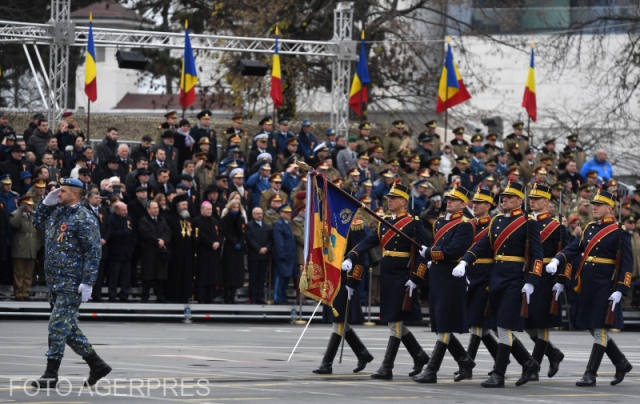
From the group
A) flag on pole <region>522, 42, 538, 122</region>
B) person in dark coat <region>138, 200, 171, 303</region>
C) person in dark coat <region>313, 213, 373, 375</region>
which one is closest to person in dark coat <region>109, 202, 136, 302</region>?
person in dark coat <region>138, 200, 171, 303</region>

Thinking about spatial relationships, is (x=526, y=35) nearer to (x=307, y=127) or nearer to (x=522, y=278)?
(x=307, y=127)

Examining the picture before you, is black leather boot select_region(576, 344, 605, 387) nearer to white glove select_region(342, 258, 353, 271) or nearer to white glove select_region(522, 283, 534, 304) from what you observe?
white glove select_region(522, 283, 534, 304)

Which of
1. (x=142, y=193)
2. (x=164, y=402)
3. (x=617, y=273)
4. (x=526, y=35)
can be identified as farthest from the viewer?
(x=526, y=35)

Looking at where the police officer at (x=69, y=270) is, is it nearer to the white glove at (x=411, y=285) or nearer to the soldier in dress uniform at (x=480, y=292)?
the white glove at (x=411, y=285)

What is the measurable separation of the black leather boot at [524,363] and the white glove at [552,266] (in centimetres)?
83

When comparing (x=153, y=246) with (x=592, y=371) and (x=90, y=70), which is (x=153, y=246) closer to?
(x=90, y=70)

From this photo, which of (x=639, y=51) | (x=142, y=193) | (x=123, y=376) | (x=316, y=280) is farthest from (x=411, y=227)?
(x=639, y=51)

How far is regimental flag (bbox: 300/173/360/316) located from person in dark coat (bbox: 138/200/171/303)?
7.31m

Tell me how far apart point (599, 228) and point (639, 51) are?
23.5 meters

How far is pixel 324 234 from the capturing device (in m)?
15.8

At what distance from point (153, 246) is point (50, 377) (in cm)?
995

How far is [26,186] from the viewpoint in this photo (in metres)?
23.4

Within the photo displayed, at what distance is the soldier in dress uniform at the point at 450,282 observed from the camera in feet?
48.6

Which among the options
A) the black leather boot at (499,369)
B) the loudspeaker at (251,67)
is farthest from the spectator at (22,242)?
the black leather boot at (499,369)
